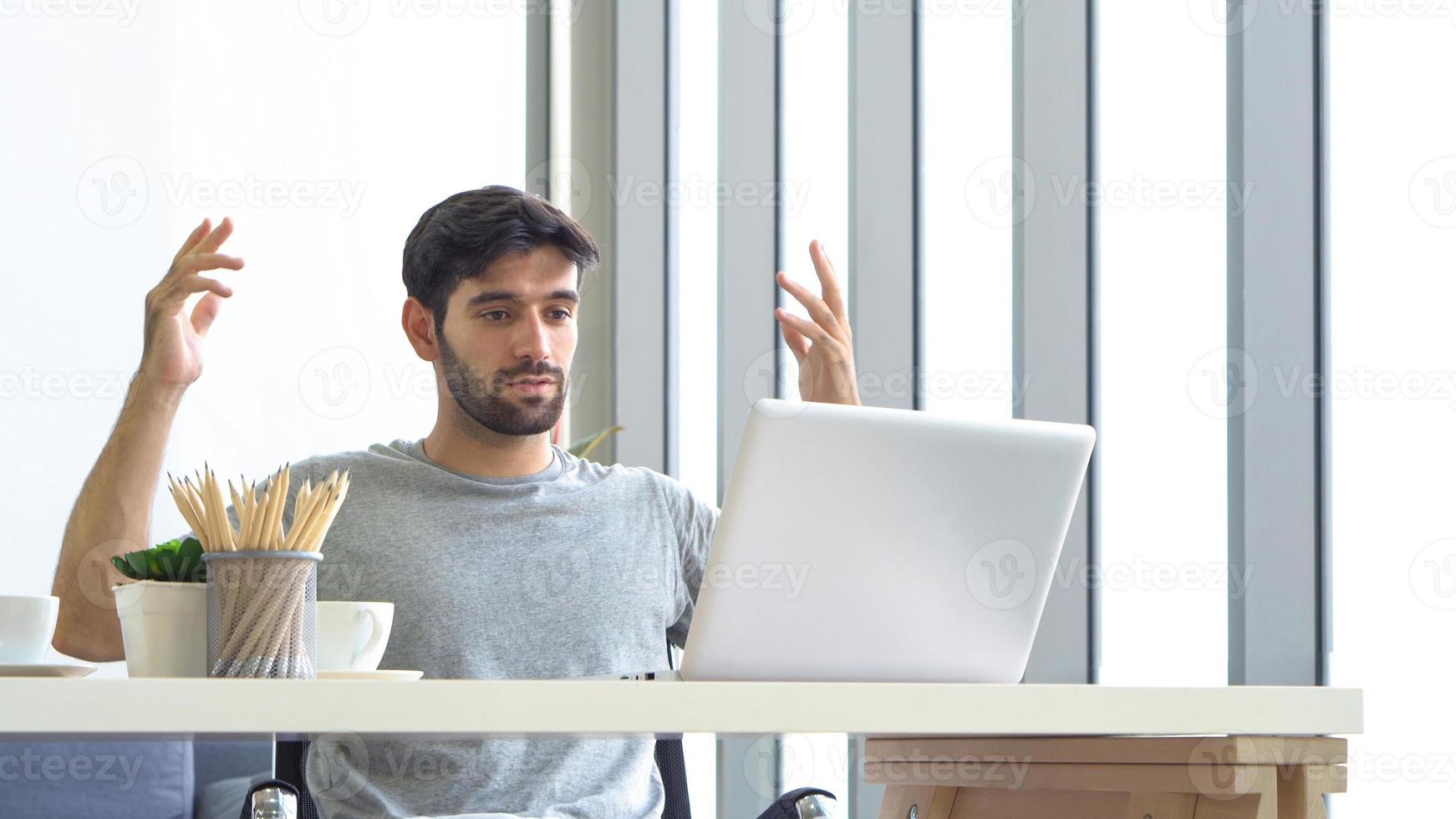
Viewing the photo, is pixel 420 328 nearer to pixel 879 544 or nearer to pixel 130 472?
pixel 130 472

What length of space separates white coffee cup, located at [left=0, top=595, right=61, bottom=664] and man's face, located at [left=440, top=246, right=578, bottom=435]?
97 cm

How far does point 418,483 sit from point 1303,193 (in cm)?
142

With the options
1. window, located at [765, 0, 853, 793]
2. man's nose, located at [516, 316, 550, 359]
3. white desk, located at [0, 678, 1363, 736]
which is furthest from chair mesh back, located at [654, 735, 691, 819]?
window, located at [765, 0, 853, 793]

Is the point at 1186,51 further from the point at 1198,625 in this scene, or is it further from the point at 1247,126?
the point at 1198,625

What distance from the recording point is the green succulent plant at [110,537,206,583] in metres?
1.05

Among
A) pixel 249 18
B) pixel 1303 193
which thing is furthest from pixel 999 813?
pixel 249 18

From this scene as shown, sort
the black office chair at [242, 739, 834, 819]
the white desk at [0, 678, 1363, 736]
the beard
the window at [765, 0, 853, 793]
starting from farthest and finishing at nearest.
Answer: the window at [765, 0, 853, 793] → the beard → the black office chair at [242, 739, 834, 819] → the white desk at [0, 678, 1363, 736]

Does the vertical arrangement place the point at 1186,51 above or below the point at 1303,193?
above

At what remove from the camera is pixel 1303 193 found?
2209mm

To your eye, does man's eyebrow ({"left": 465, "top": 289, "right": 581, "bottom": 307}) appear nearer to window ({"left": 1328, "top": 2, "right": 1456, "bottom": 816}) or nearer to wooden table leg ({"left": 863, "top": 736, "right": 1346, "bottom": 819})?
wooden table leg ({"left": 863, "top": 736, "right": 1346, "bottom": 819})

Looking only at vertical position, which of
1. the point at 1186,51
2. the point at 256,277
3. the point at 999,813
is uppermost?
the point at 1186,51

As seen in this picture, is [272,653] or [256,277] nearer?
[272,653]

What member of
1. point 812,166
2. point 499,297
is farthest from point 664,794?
point 812,166

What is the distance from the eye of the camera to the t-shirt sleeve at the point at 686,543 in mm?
2098
